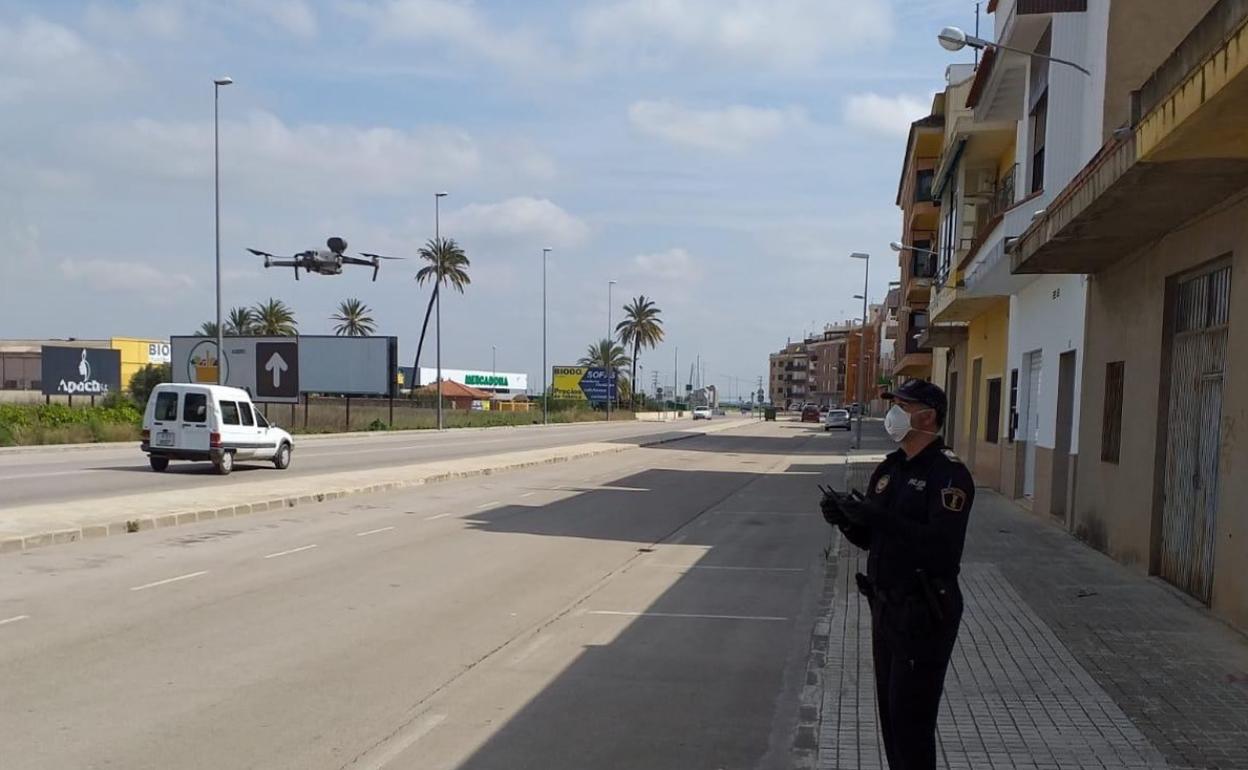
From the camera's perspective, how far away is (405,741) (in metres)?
5.46

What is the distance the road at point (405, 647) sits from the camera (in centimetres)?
539

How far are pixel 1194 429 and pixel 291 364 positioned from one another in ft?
147

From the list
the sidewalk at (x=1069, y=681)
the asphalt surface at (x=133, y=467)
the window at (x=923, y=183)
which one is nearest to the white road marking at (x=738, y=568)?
the sidewalk at (x=1069, y=681)

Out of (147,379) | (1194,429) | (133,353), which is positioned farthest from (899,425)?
(133,353)

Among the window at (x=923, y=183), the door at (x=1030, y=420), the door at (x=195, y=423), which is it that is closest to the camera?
the door at (x=1030, y=420)

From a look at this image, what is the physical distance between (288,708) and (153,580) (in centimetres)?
467

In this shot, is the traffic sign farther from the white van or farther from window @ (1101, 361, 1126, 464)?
window @ (1101, 361, 1126, 464)

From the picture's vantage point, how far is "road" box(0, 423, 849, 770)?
17.7ft

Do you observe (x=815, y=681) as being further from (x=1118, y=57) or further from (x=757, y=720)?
(x=1118, y=57)

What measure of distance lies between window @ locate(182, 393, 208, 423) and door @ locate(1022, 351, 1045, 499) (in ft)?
56.0

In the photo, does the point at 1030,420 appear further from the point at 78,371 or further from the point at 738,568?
the point at 78,371

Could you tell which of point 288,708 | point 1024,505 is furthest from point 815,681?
point 1024,505

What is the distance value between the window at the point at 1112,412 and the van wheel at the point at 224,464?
17857 mm

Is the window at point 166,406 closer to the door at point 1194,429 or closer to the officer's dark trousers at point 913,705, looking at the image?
the door at point 1194,429
